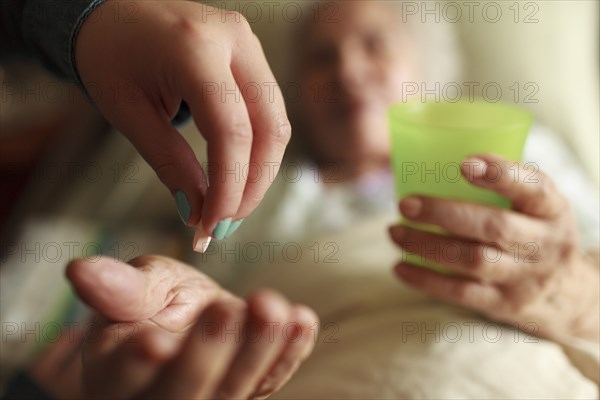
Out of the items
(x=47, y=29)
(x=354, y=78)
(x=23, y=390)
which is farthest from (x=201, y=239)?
(x=354, y=78)

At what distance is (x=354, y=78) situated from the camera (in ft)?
2.97

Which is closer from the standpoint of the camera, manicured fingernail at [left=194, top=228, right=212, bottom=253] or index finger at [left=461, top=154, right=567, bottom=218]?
manicured fingernail at [left=194, top=228, right=212, bottom=253]

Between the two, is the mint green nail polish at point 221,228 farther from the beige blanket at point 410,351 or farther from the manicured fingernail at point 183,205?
the beige blanket at point 410,351

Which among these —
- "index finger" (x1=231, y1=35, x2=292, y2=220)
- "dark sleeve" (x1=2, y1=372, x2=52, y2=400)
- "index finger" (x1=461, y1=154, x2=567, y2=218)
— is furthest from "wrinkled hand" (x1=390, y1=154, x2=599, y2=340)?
"dark sleeve" (x1=2, y1=372, x2=52, y2=400)

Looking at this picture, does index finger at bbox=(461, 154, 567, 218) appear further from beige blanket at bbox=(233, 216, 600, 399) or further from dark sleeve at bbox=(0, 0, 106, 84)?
dark sleeve at bbox=(0, 0, 106, 84)

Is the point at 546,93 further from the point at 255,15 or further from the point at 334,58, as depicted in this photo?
the point at 255,15

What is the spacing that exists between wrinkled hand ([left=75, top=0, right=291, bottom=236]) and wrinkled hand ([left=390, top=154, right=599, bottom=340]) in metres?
0.23

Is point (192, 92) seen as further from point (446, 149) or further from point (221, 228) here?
point (446, 149)

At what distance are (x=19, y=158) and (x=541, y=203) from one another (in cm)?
105

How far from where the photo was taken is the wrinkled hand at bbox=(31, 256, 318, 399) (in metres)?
0.26

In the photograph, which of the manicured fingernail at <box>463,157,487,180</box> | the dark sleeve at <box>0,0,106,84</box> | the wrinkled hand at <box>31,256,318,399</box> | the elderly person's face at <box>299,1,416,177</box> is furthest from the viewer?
the elderly person's face at <box>299,1,416,177</box>

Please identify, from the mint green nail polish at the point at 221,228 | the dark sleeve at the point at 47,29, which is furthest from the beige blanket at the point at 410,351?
the dark sleeve at the point at 47,29

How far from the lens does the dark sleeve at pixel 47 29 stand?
0.37 metres

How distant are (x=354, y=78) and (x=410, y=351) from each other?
50 cm
